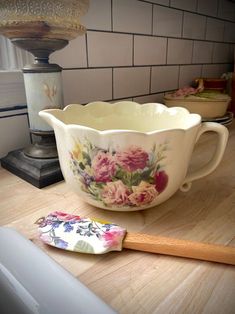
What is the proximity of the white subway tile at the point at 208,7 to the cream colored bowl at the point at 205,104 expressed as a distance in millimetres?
453

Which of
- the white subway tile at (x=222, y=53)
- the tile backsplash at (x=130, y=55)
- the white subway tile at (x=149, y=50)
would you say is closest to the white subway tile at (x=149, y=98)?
the tile backsplash at (x=130, y=55)

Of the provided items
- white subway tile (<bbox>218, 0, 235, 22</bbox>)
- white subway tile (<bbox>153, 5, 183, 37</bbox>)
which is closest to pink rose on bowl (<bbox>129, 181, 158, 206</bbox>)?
white subway tile (<bbox>153, 5, 183, 37</bbox>)

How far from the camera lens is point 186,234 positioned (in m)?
0.32

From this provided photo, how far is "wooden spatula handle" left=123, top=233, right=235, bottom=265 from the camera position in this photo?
0.88 feet

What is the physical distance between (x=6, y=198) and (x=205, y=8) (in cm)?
106

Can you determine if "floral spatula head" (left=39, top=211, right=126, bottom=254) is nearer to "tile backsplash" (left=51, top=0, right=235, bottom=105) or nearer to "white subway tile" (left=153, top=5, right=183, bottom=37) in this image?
"tile backsplash" (left=51, top=0, right=235, bottom=105)

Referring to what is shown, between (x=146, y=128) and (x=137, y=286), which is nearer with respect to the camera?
(x=137, y=286)

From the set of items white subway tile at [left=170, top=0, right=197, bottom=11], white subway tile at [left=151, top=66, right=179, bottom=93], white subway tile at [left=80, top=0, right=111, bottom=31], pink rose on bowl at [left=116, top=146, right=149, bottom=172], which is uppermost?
white subway tile at [left=170, top=0, right=197, bottom=11]

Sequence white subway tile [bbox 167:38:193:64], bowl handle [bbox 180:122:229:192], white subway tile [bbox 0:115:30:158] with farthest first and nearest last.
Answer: white subway tile [bbox 167:38:193:64] → white subway tile [bbox 0:115:30:158] → bowl handle [bbox 180:122:229:192]

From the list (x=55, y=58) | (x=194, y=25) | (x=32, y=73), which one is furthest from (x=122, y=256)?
(x=194, y=25)

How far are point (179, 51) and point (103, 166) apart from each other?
0.81m

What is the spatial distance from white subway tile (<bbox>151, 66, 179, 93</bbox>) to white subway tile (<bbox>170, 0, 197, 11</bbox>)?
0.20m

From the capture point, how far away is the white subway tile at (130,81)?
76 cm

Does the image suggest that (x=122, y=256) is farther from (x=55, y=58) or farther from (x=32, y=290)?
(x=55, y=58)
